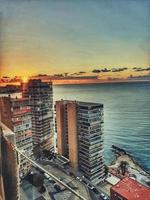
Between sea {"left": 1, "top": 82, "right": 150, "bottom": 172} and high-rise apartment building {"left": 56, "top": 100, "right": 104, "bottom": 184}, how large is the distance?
99 mm

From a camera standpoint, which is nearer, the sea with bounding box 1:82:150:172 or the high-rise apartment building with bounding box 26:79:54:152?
the sea with bounding box 1:82:150:172

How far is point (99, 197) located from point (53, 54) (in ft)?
4.87

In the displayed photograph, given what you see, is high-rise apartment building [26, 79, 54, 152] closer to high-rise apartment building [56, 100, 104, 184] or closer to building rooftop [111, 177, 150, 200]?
high-rise apartment building [56, 100, 104, 184]

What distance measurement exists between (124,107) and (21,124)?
112cm

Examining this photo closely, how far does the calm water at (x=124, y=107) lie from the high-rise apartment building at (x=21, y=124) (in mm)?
385

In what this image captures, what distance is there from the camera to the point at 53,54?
2168 millimetres

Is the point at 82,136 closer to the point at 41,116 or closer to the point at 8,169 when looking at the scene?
the point at 41,116

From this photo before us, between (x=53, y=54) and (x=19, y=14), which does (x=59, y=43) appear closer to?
(x=53, y=54)

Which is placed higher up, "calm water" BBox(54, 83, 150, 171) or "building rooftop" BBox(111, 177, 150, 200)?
"calm water" BBox(54, 83, 150, 171)

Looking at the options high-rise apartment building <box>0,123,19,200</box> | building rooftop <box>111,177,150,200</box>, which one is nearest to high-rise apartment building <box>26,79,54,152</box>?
high-rise apartment building <box>0,123,19,200</box>

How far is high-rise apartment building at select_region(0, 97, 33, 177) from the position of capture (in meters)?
2.42

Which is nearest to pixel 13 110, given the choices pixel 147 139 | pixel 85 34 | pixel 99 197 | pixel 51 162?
pixel 51 162

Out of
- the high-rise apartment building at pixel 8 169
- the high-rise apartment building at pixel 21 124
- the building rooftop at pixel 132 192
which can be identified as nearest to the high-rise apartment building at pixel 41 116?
the high-rise apartment building at pixel 21 124

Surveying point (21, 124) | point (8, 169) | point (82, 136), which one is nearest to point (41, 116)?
point (21, 124)
